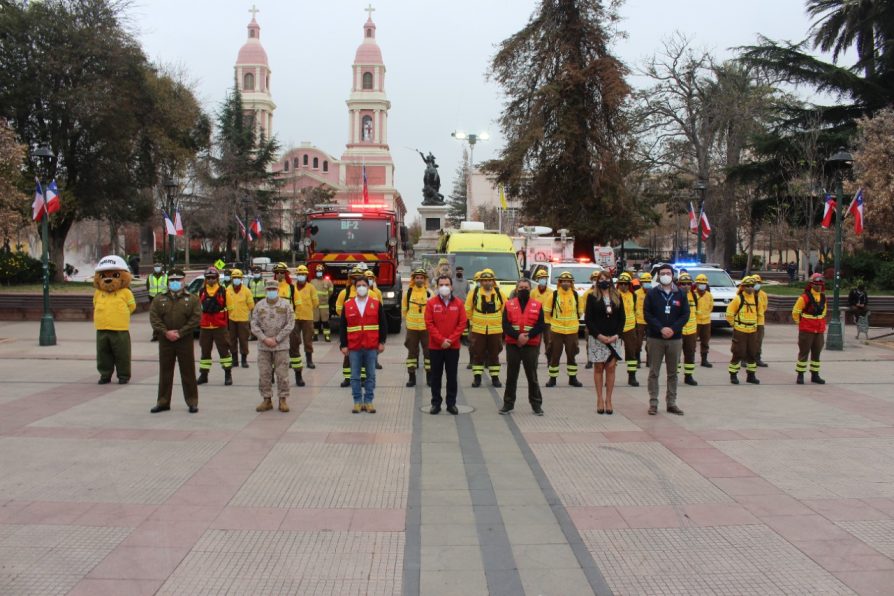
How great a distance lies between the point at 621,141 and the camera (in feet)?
124

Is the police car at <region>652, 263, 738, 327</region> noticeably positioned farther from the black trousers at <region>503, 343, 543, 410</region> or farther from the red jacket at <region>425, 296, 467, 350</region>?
the red jacket at <region>425, 296, 467, 350</region>

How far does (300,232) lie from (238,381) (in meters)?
6.78

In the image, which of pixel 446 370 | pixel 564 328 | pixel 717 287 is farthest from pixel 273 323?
pixel 717 287

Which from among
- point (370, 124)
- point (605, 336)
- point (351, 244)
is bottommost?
point (605, 336)

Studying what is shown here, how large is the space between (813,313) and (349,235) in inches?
415

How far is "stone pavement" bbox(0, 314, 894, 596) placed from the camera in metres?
4.68

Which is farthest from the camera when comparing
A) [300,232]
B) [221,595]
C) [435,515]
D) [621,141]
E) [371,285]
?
[621,141]

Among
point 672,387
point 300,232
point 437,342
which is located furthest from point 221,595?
point 300,232

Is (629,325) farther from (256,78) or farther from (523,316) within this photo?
(256,78)

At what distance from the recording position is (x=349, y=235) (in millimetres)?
17797

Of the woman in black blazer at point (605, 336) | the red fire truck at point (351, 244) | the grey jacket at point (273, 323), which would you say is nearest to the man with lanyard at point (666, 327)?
the woman in black blazer at point (605, 336)

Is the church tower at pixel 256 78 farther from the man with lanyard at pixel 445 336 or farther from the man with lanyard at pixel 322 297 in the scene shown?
the man with lanyard at pixel 445 336

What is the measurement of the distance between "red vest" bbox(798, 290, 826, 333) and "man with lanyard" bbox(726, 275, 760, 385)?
76 centimetres

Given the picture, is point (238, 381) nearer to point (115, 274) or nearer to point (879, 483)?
point (115, 274)
